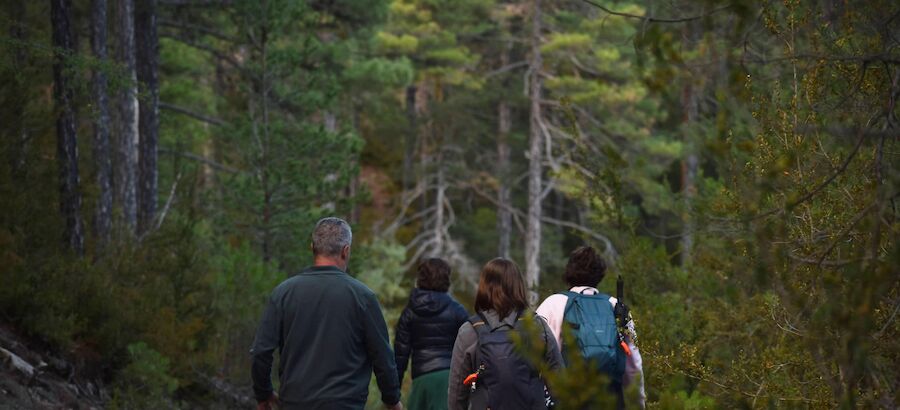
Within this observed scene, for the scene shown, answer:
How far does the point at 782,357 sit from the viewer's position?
6.80 meters

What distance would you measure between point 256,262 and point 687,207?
5915 mm

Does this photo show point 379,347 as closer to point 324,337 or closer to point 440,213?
point 324,337

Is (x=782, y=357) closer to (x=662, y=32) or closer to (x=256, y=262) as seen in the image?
(x=662, y=32)

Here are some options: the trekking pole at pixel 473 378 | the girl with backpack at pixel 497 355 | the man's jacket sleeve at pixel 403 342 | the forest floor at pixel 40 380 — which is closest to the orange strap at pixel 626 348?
the girl with backpack at pixel 497 355

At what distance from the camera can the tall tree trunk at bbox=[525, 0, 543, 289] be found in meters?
31.8

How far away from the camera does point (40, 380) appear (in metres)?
9.23

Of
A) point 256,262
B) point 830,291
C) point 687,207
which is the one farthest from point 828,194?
point 256,262

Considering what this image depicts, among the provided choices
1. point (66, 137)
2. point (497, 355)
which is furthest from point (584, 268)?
point (66, 137)

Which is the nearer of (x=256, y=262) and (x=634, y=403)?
(x=634, y=403)

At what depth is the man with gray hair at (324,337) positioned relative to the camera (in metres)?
5.52

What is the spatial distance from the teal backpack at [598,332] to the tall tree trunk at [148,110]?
40.5ft

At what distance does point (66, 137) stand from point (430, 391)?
18.9 ft

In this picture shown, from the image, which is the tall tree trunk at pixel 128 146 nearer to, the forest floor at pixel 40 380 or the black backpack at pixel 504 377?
the forest floor at pixel 40 380

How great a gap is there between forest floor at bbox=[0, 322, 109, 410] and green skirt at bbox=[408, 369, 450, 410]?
288 cm
